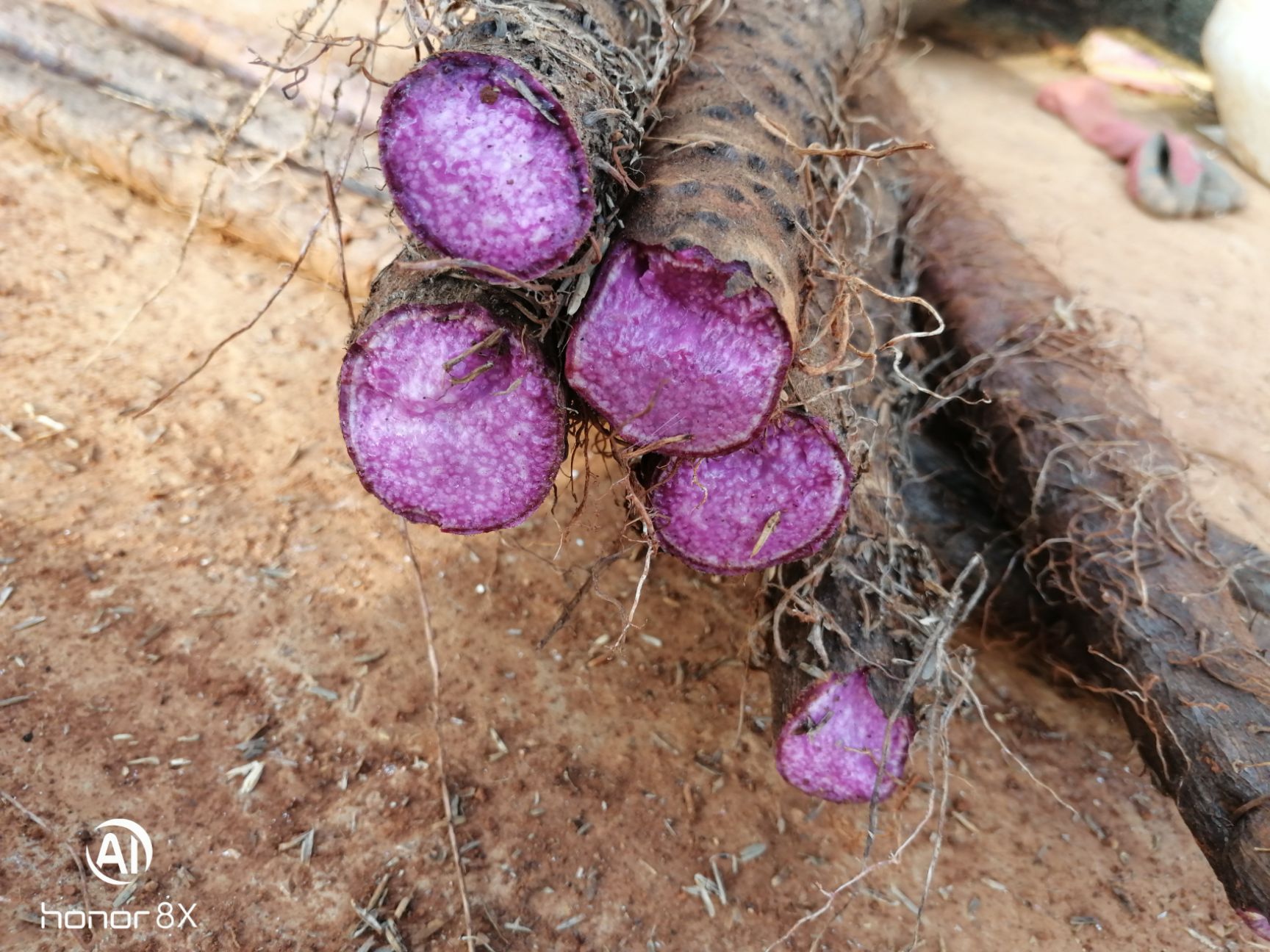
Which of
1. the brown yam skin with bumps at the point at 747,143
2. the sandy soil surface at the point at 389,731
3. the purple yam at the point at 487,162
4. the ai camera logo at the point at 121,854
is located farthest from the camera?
the sandy soil surface at the point at 389,731

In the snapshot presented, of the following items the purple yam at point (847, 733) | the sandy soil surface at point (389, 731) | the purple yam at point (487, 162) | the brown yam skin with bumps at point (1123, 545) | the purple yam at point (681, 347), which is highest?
the purple yam at point (487, 162)

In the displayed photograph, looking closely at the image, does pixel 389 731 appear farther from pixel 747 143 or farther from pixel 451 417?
pixel 747 143

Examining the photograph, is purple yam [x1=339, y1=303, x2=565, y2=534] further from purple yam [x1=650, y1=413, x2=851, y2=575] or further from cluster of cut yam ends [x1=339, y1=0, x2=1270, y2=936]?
purple yam [x1=650, y1=413, x2=851, y2=575]

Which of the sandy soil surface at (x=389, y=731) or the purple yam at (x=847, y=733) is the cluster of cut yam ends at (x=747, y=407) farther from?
the sandy soil surface at (x=389, y=731)

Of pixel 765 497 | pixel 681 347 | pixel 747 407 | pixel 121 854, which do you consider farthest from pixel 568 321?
pixel 121 854

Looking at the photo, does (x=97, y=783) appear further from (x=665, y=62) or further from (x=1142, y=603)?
(x=1142, y=603)

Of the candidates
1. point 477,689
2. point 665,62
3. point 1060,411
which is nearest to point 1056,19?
point 1060,411

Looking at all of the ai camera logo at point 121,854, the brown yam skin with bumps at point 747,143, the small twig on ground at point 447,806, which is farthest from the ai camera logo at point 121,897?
the brown yam skin with bumps at point 747,143
